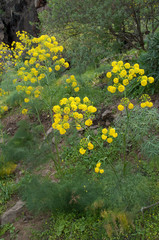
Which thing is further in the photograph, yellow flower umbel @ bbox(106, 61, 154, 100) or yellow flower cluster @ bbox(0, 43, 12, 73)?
yellow flower cluster @ bbox(0, 43, 12, 73)

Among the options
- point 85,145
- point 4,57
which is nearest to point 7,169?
point 85,145

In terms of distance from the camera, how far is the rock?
10.6 feet

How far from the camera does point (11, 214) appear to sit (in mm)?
3250

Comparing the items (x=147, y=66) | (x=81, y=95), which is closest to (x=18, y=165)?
(x=81, y=95)

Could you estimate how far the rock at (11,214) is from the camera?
3.22m

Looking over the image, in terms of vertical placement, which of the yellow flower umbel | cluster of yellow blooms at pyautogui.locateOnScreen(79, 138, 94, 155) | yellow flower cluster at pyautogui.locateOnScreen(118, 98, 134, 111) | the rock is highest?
the yellow flower umbel

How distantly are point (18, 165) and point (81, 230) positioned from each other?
7.88 ft

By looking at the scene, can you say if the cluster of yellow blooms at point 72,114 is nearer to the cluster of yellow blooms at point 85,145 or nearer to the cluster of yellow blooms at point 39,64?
the cluster of yellow blooms at point 85,145

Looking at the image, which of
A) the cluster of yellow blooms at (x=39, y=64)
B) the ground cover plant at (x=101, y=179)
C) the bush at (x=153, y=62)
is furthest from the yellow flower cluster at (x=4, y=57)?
the bush at (x=153, y=62)

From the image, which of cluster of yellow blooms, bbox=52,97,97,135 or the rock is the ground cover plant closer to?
cluster of yellow blooms, bbox=52,97,97,135

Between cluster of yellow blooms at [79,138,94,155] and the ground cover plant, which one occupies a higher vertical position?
cluster of yellow blooms at [79,138,94,155]

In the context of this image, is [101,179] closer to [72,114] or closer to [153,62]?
[72,114]

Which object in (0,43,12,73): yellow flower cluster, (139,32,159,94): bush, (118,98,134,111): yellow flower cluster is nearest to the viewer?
(118,98,134,111): yellow flower cluster

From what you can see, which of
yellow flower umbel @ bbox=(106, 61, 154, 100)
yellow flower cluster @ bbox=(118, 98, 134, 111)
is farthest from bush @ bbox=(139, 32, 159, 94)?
yellow flower cluster @ bbox=(118, 98, 134, 111)
